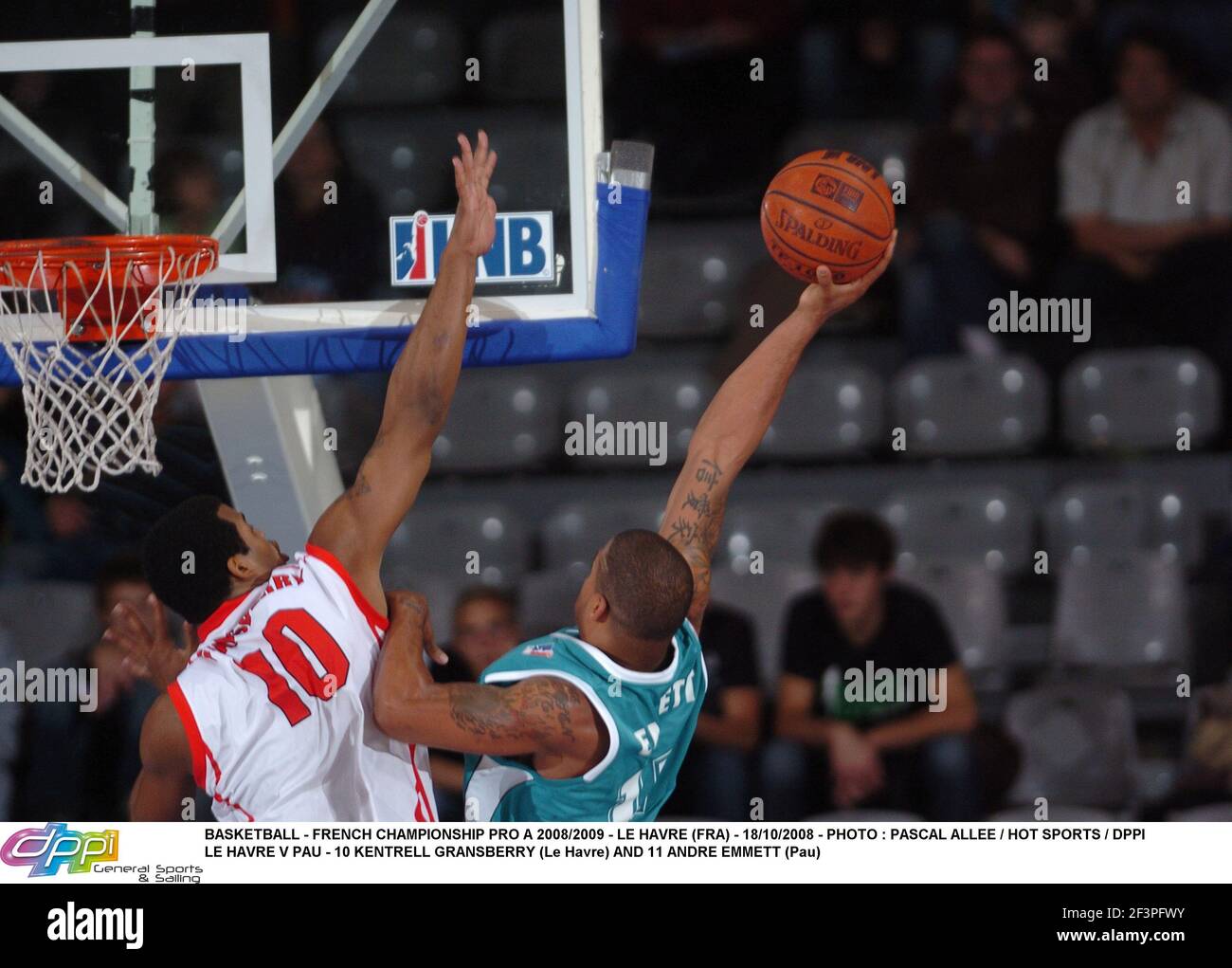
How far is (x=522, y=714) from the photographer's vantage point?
272 centimetres

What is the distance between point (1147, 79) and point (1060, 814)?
201 centimetres

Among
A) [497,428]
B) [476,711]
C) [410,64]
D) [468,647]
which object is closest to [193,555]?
[476,711]

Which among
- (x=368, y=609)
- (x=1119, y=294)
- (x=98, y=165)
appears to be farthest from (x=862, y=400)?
(x=98, y=165)

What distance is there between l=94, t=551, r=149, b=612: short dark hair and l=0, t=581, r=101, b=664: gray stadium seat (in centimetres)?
14

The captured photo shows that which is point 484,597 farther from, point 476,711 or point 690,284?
A: point 690,284

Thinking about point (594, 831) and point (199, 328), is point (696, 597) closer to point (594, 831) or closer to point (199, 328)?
point (594, 831)

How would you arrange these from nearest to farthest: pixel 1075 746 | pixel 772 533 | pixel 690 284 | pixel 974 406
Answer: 1. pixel 1075 746
2. pixel 772 533
3. pixel 974 406
4. pixel 690 284

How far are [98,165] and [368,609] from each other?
969 mm

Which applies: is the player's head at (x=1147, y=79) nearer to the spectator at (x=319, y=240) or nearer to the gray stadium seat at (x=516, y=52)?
the gray stadium seat at (x=516, y=52)

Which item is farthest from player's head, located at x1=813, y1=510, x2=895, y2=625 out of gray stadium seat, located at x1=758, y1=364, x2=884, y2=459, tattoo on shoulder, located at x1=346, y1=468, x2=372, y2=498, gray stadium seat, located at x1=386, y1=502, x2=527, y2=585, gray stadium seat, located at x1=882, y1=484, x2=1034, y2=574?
tattoo on shoulder, located at x1=346, y1=468, x2=372, y2=498

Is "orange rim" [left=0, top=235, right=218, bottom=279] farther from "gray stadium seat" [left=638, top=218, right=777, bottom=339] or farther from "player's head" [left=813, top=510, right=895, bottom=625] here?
"gray stadium seat" [left=638, top=218, right=777, bottom=339]

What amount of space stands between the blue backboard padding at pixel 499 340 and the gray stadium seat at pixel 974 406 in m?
1.51

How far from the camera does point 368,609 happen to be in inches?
112
